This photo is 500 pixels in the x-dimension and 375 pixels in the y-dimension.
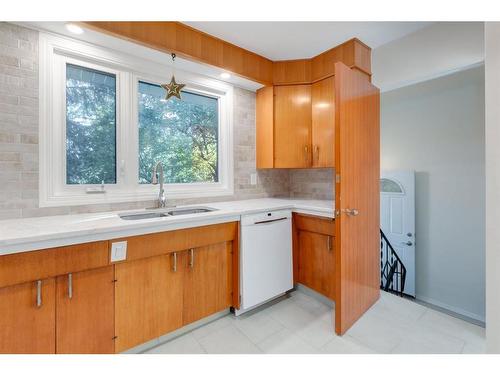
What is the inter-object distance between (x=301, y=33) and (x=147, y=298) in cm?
246

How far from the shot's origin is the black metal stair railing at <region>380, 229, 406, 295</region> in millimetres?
3844

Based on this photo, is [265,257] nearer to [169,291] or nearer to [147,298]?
[169,291]

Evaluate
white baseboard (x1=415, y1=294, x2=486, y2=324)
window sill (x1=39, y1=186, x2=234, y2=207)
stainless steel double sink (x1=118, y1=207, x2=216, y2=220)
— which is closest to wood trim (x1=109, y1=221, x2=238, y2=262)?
stainless steel double sink (x1=118, y1=207, x2=216, y2=220)

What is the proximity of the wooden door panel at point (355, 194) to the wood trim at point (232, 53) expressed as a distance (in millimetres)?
450

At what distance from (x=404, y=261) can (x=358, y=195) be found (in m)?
2.88

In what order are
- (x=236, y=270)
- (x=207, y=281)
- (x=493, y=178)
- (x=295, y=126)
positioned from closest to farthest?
(x=493, y=178)
(x=207, y=281)
(x=236, y=270)
(x=295, y=126)

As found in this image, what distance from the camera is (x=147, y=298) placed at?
153 centimetres

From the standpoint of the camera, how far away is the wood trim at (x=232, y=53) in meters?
1.71

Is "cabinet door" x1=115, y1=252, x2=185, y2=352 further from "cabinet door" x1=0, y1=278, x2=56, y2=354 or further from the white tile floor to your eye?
"cabinet door" x1=0, y1=278, x2=56, y2=354

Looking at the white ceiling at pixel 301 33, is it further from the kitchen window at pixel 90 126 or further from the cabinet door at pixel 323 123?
the kitchen window at pixel 90 126

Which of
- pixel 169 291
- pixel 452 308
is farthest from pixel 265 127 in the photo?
pixel 452 308

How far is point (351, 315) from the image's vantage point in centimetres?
184

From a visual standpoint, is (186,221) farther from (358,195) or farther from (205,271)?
(358,195)

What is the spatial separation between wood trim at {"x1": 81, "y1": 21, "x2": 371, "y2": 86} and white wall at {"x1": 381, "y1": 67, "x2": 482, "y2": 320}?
5.88 ft
